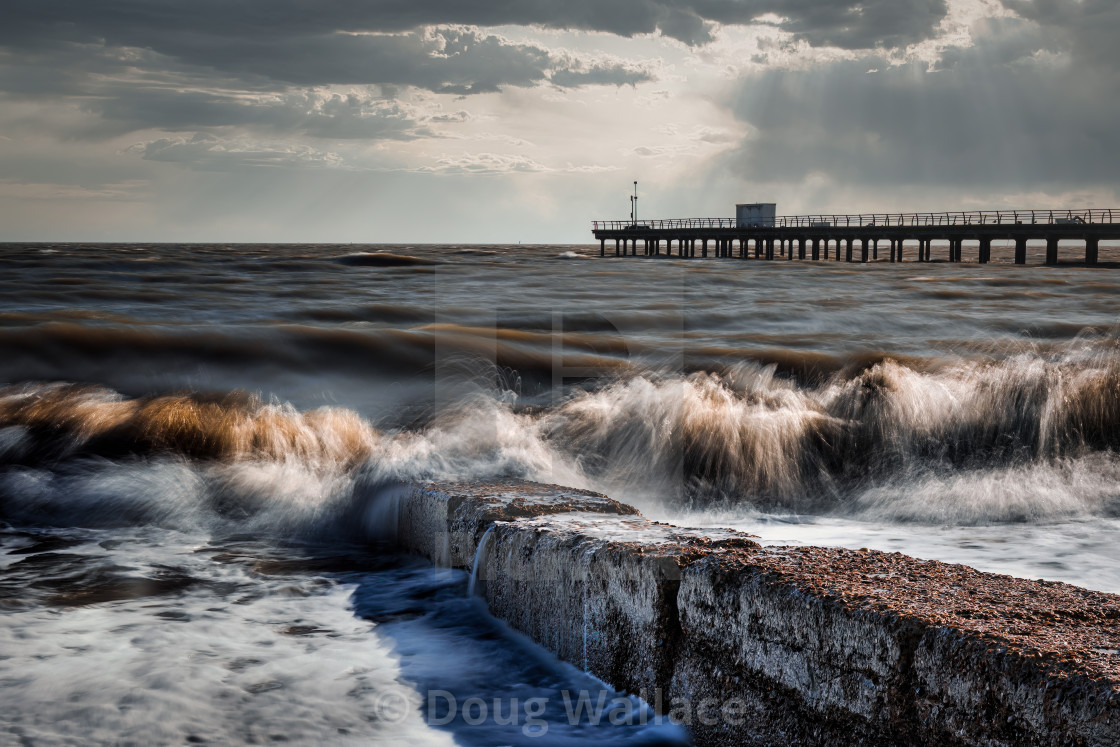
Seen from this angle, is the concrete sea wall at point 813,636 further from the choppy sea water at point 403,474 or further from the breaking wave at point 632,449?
the breaking wave at point 632,449

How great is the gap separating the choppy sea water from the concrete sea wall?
0.31m

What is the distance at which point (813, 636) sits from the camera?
2.73 meters

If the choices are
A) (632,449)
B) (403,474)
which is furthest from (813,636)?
(632,449)

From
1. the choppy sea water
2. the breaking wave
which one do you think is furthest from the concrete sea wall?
the breaking wave

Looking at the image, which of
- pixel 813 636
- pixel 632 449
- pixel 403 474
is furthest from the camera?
pixel 632 449

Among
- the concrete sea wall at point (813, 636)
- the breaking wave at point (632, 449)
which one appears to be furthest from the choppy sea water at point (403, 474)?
the concrete sea wall at point (813, 636)

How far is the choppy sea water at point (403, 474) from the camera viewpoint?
12.5 feet

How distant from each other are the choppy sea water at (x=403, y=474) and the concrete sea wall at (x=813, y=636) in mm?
310

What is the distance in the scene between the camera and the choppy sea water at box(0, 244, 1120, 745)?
3811 mm

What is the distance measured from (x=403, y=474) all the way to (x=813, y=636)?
14.5 ft

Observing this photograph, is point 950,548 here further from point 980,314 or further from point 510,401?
point 980,314

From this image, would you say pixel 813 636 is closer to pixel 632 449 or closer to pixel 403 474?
pixel 403 474

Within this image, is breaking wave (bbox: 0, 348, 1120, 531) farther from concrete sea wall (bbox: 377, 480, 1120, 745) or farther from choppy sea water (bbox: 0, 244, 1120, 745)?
concrete sea wall (bbox: 377, 480, 1120, 745)

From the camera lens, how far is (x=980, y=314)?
19594mm
